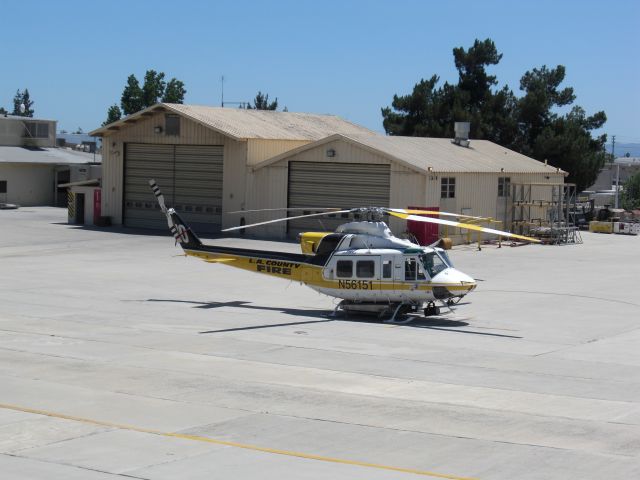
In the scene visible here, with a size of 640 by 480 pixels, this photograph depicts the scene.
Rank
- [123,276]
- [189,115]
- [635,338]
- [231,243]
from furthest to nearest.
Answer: [189,115], [231,243], [123,276], [635,338]

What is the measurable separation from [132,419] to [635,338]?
13100 millimetres

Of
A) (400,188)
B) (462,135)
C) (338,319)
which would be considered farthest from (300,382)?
(462,135)

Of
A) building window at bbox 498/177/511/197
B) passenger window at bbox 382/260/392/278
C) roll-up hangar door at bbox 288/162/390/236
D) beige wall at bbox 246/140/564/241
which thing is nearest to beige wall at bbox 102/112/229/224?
beige wall at bbox 246/140/564/241

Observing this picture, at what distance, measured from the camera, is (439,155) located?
48656mm

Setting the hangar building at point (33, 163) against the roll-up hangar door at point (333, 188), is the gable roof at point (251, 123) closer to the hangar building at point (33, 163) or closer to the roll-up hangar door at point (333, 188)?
the roll-up hangar door at point (333, 188)

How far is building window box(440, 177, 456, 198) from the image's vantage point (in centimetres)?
4550

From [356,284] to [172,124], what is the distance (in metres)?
27.5

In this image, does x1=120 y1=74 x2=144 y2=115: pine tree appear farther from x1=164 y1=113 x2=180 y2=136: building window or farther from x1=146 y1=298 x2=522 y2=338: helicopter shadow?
x1=146 y1=298 x2=522 y2=338: helicopter shadow

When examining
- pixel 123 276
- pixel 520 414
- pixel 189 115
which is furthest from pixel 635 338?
pixel 189 115

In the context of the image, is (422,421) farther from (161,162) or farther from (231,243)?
(161,162)

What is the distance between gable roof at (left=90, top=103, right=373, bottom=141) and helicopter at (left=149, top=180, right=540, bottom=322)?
72.9 ft

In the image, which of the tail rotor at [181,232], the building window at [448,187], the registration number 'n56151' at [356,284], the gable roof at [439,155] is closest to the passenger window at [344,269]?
the registration number 'n56151' at [356,284]

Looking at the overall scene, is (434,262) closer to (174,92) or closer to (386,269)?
(386,269)

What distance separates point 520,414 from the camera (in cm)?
1588
